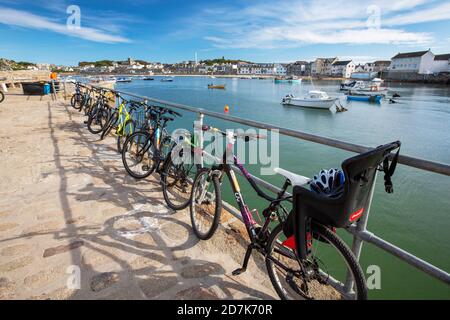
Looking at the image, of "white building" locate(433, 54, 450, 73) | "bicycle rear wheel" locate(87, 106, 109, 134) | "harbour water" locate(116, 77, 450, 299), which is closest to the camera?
"harbour water" locate(116, 77, 450, 299)

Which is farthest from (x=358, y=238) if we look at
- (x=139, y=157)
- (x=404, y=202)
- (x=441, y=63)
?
(x=441, y=63)

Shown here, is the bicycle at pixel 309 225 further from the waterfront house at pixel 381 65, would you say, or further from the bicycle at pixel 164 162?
the waterfront house at pixel 381 65

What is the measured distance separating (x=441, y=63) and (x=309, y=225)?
4891 inches

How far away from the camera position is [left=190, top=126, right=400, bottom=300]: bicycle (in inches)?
58.6

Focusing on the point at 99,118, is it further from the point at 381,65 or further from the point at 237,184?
the point at 381,65

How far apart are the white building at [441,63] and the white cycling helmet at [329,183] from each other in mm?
123209

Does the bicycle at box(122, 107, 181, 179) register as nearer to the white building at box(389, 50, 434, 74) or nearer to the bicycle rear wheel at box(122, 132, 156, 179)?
the bicycle rear wheel at box(122, 132, 156, 179)

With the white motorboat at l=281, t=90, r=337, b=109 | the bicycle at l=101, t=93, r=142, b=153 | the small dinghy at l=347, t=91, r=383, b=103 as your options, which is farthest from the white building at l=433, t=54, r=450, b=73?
the bicycle at l=101, t=93, r=142, b=153

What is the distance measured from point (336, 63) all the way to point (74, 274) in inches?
6097

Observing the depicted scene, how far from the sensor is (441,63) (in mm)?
92312

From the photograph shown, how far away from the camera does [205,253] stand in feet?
9.20

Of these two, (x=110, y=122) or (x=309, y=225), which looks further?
(x=110, y=122)

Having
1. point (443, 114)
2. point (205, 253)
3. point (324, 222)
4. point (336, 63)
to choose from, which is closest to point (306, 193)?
point (324, 222)

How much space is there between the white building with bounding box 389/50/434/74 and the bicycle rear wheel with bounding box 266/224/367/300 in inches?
4629
